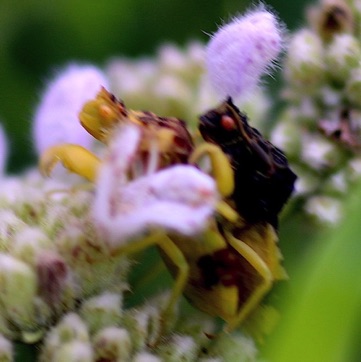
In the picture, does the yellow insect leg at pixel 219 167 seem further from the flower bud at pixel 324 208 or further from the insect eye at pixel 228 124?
the flower bud at pixel 324 208

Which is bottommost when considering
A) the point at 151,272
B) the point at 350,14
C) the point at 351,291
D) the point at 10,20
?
the point at 10,20

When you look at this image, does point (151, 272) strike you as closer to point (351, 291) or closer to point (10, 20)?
point (351, 291)

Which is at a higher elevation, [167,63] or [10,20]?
[167,63]

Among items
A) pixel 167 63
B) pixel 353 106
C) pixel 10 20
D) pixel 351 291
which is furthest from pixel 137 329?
pixel 10 20

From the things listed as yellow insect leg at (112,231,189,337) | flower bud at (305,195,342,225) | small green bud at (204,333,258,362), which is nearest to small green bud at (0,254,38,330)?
yellow insect leg at (112,231,189,337)

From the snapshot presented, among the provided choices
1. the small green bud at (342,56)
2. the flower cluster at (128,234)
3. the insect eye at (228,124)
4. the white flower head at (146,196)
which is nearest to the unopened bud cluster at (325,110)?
the small green bud at (342,56)

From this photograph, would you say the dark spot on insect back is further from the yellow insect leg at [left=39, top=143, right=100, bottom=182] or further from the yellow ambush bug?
the yellow insect leg at [left=39, top=143, right=100, bottom=182]

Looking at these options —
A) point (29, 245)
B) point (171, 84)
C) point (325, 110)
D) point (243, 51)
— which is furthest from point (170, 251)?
point (171, 84)
